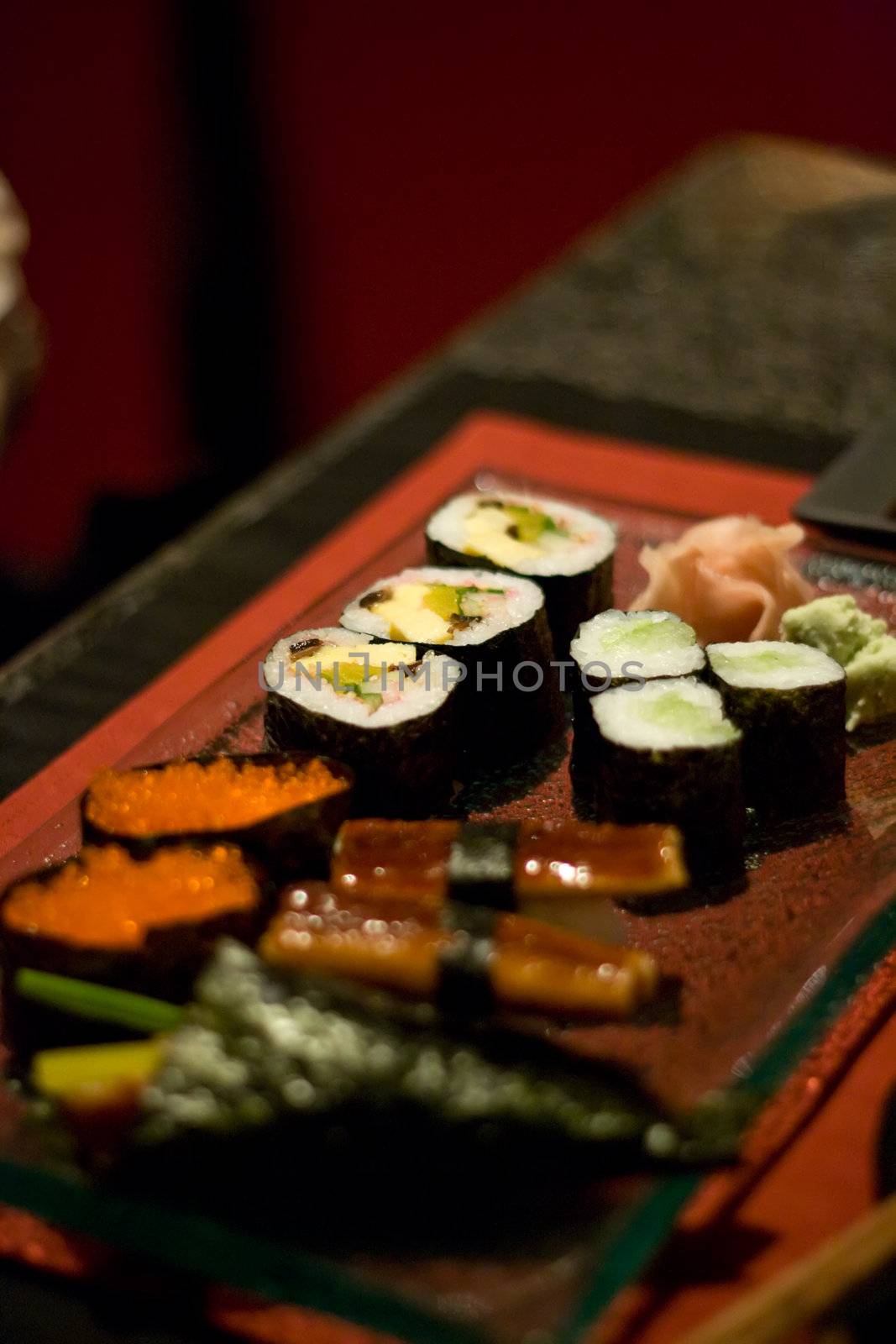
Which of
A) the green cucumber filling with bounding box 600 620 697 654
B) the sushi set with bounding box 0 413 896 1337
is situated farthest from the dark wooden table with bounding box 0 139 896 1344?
the green cucumber filling with bounding box 600 620 697 654

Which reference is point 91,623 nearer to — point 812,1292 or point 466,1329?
point 466,1329

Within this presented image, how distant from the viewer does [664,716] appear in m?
1.71

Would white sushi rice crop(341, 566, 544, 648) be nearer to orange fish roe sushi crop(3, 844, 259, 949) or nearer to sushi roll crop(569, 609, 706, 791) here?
sushi roll crop(569, 609, 706, 791)

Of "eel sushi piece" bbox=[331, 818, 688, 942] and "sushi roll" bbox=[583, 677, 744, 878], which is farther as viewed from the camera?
"sushi roll" bbox=[583, 677, 744, 878]

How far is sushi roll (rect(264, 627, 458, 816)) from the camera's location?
5.75ft

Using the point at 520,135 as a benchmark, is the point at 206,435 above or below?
below

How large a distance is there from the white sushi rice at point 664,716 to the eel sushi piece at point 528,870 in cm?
16

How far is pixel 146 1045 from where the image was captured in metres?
1.33

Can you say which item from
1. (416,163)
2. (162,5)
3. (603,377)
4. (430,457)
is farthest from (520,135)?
(430,457)

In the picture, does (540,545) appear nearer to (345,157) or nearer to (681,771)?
(681,771)

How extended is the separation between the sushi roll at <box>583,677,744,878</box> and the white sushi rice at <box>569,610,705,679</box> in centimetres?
8

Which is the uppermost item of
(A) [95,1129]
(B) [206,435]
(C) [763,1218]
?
(A) [95,1129]

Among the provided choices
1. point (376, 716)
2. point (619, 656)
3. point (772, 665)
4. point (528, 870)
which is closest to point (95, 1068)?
point (528, 870)

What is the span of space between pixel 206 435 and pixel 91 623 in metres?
3.10
